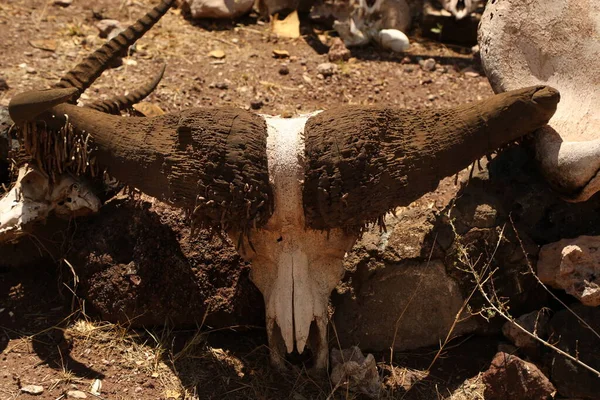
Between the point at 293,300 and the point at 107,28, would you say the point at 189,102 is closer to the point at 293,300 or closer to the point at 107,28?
the point at 107,28

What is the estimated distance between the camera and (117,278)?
424cm

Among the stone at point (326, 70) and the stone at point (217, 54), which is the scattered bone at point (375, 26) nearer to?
the stone at point (326, 70)

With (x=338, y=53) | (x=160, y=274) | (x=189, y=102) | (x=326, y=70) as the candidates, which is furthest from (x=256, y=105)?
(x=160, y=274)

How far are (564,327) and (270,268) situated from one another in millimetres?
1436

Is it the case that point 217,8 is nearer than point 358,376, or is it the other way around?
point 358,376

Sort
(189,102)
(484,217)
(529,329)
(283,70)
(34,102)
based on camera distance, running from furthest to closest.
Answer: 1. (283,70)
2. (189,102)
3. (484,217)
4. (529,329)
5. (34,102)

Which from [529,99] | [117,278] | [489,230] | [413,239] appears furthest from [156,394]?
[529,99]

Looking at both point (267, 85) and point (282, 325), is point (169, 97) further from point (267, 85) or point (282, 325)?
point (282, 325)

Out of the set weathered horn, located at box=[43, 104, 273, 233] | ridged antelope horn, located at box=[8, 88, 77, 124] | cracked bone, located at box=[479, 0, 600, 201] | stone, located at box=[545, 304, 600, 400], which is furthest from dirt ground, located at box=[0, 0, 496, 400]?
cracked bone, located at box=[479, 0, 600, 201]

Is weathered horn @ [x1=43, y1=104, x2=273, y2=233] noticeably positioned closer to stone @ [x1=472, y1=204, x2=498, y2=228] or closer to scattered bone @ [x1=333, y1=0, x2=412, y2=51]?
stone @ [x1=472, y1=204, x2=498, y2=228]

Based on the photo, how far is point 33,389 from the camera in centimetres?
385

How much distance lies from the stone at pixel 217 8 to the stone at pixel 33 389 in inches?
153

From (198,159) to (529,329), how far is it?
1800mm

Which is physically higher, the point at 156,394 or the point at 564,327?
the point at 564,327
